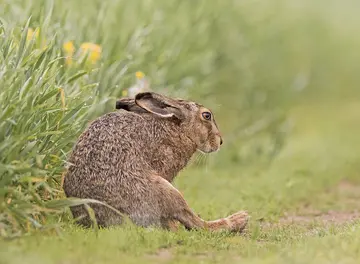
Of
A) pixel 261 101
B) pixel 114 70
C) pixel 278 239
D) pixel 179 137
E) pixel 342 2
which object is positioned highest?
pixel 342 2

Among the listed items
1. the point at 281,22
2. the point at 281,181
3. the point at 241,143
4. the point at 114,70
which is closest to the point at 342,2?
the point at 281,22

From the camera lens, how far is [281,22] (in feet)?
55.7

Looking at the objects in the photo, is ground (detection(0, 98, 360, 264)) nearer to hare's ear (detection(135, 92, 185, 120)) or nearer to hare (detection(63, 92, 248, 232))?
hare (detection(63, 92, 248, 232))

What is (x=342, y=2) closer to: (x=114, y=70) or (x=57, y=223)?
(x=114, y=70)

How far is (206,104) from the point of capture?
40.5 feet

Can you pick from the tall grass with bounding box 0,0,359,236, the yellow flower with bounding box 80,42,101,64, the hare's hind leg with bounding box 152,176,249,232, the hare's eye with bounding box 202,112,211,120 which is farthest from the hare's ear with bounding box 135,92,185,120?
the yellow flower with bounding box 80,42,101,64

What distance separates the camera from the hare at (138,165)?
722 centimetres

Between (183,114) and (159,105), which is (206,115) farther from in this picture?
(159,105)

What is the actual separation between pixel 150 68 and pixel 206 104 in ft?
4.05

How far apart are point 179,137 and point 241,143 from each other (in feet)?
18.1

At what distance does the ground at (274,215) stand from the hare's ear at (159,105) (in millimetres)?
906

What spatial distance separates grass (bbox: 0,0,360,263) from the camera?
259 inches

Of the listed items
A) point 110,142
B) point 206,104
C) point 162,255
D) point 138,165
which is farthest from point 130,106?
point 206,104

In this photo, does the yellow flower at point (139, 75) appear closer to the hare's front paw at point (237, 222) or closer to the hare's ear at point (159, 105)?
the hare's ear at point (159, 105)
